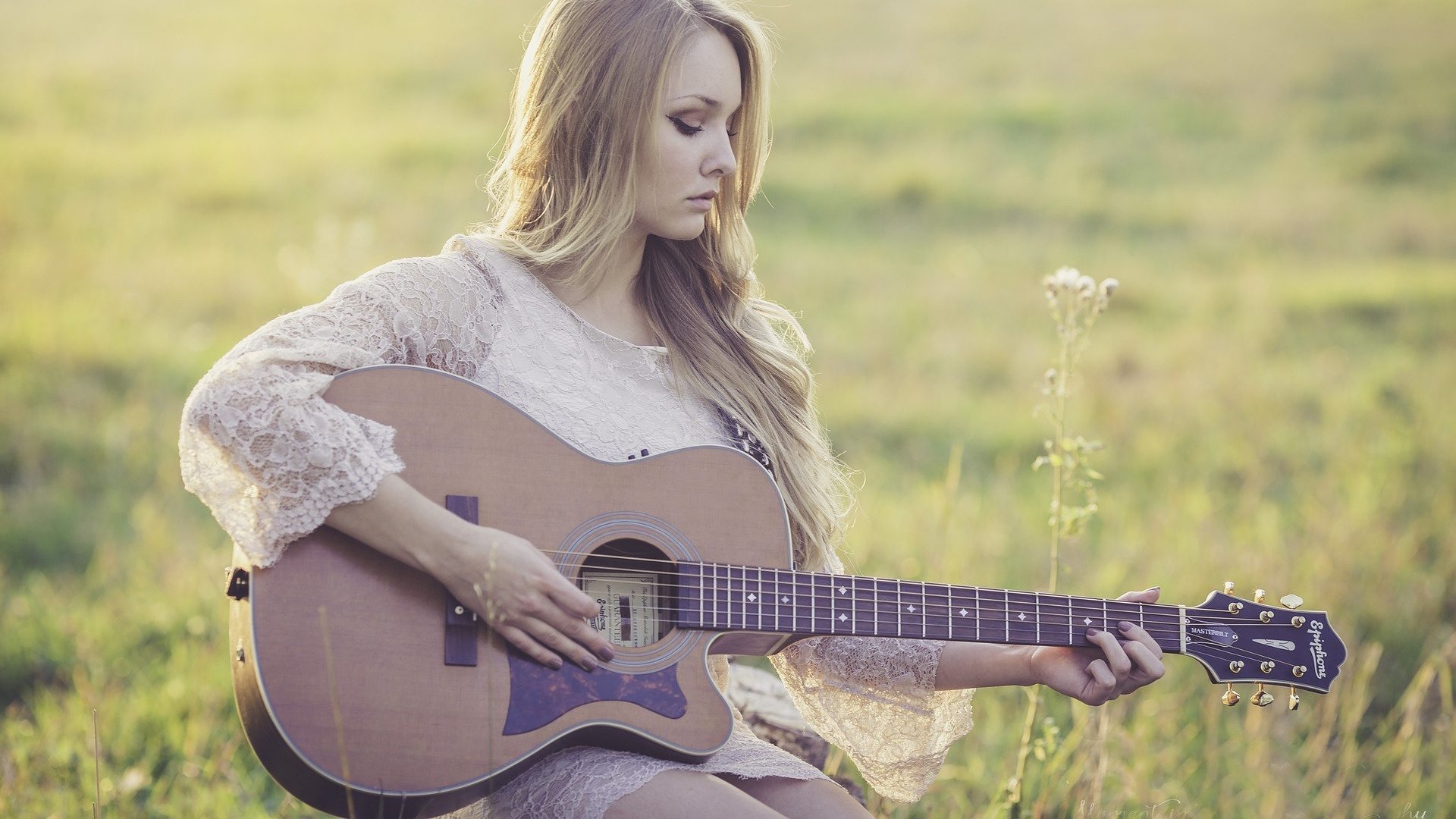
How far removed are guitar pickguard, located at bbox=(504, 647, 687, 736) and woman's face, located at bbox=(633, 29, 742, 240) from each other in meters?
1.08

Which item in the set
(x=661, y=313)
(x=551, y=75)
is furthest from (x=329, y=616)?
(x=551, y=75)

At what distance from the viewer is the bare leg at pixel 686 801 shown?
221 centimetres

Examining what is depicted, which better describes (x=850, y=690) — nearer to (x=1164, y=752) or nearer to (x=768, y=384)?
(x=768, y=384)

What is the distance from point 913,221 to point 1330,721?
7.70 metres

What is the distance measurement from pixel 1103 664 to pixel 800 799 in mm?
723

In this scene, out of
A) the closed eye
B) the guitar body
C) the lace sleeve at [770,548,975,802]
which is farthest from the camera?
the lace sleeve at [770,548,975,802]

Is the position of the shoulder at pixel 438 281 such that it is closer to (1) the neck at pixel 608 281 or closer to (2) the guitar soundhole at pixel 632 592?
(1) the neck at pixel 608 281

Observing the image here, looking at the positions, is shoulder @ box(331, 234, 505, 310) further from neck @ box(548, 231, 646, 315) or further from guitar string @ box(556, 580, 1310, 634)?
guitar string @ box(556, 580, 1310, 634)

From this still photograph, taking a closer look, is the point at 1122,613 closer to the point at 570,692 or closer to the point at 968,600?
the point at 968,600

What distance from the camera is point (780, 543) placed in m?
2.58

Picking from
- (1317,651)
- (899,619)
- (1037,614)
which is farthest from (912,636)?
(1317,651)

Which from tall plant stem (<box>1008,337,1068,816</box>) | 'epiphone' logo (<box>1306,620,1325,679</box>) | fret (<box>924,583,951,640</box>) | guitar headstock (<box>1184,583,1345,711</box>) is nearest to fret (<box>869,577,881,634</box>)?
fret (<box>924,583,951,640</box>)

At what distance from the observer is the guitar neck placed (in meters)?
2.46

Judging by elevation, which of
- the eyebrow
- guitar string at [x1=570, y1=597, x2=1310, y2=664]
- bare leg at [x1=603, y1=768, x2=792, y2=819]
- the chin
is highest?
the eyebrow
